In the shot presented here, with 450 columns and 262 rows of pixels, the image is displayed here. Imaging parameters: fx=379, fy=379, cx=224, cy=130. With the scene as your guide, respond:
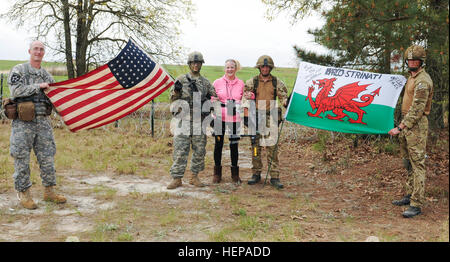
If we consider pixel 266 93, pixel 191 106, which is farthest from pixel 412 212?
pixel 191 106

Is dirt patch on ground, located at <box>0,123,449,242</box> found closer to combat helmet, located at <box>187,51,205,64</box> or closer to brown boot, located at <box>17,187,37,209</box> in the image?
brown boot, located at <box>17,187,37,209</box>

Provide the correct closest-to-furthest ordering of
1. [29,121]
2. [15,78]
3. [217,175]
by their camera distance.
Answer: [15,78], [29,121], [217,175]

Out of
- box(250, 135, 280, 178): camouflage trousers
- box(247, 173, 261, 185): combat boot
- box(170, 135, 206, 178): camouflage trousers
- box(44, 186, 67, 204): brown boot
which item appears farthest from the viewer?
box(247, 173, 261, 185): combat boot

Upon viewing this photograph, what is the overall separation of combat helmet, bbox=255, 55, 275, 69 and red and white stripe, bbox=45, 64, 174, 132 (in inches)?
71.9

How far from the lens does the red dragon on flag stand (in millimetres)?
6082

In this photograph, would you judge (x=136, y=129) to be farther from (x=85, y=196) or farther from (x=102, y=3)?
(x=85, y=196)

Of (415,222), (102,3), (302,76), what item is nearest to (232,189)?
(302,76)

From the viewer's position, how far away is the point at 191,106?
6.63m

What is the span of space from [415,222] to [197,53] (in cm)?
Answer: 422

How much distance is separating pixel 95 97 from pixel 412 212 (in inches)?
196

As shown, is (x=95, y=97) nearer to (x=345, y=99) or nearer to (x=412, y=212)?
(x=345, y=99)

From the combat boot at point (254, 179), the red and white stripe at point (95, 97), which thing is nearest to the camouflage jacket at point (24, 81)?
the red and white stripe at point (95, 97)

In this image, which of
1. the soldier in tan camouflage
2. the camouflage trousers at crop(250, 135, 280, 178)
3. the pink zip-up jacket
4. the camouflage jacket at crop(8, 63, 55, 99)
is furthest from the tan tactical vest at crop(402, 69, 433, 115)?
the camouflage jacket at crop(8, 63, 55, 99)
